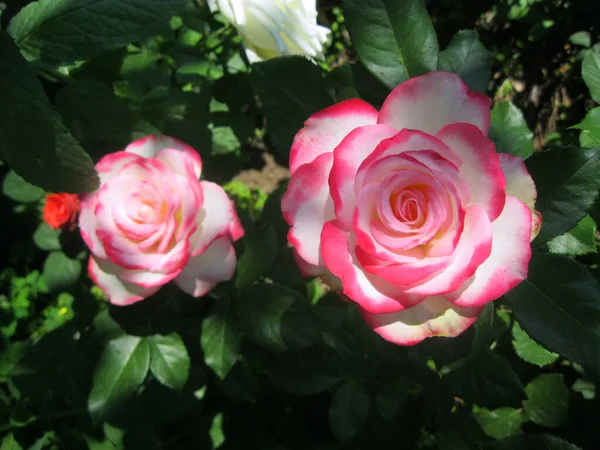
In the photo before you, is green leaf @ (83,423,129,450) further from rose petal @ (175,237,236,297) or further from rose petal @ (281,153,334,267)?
rose petal @ (281,153,334,267)

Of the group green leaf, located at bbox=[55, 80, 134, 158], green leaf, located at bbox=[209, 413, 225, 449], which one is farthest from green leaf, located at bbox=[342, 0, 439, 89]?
green leaf, located at bbox=[209, 413, 225, 449]

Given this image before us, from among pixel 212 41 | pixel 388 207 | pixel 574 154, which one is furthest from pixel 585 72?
pixel 212 41

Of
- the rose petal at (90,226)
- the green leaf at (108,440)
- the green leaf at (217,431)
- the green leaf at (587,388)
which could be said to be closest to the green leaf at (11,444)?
the green leaf at (108,440)

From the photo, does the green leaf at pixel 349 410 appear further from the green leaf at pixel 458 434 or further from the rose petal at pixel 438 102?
the rose petal at pixel 438 102

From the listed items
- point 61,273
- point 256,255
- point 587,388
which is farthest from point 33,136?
point 587,388

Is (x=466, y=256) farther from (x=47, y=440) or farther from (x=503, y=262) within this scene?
(x=47, y=440)

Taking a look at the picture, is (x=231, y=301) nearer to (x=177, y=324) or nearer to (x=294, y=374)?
(x=177, y=324)

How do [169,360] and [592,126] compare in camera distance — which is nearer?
Answer: [592,126]
